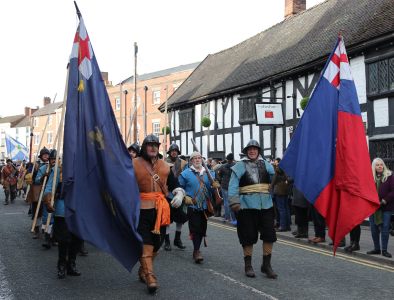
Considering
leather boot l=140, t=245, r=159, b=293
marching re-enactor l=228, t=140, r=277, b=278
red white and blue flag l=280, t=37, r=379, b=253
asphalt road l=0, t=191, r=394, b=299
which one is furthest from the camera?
marching re-enactor l=228, t=140, r=277, b=278

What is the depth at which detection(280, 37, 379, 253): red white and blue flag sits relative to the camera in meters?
6.83

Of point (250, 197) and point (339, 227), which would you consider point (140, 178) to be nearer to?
point (250, 197)

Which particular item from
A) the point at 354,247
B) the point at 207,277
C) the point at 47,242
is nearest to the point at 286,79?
the point at 354,247

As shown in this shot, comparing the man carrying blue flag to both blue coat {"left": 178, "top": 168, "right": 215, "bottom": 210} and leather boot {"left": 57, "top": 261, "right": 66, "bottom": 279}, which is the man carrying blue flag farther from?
blue coat {"left": 178, "top": 168, "right": 215, "bottom": 210}

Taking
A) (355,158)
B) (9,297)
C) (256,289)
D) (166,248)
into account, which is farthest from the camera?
(166,248)

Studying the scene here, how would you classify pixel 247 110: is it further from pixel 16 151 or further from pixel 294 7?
pixel 16 151

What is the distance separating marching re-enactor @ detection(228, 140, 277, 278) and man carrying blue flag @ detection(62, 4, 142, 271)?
1.66 m

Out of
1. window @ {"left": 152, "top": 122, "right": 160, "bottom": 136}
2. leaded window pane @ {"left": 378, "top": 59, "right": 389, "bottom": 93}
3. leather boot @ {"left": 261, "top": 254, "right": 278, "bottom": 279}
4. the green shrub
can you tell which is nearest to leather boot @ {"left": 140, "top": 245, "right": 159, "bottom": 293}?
leather boot @ {"left": 261, "top": 254, "right": 278, "bottom": 279}

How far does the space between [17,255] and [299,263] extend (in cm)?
485

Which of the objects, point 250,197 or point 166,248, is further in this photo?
point 166,248

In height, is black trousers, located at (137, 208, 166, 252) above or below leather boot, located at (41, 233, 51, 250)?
above

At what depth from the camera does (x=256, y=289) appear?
6395 mm

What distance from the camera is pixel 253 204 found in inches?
285

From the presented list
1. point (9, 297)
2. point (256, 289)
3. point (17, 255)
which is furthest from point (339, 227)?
point (17, 255)
